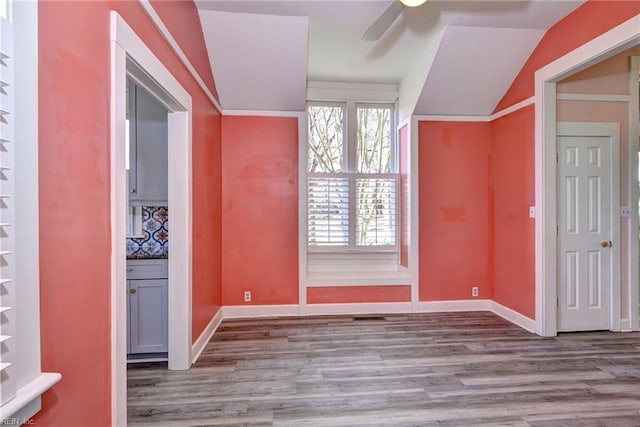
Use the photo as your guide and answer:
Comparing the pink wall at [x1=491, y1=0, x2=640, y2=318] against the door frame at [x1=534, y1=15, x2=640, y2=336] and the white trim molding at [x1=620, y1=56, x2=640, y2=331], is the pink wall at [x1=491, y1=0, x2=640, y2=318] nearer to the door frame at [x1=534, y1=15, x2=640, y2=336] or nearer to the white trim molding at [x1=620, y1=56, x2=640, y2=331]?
the door frame at [x1=534, y1=15, x2=640, y2=336]

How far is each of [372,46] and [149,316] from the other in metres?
3.47

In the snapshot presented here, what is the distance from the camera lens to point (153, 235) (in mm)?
2975

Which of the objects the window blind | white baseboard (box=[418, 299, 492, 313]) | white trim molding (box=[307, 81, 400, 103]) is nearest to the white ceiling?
white trim molding (box=[307, 81, 400, 103])

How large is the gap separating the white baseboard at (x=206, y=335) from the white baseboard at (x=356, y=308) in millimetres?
975

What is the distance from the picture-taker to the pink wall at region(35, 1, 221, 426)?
113 centimetres

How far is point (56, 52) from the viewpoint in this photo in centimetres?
117

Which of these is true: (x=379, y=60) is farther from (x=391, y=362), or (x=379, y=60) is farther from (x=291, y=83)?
(x=391, y=362)

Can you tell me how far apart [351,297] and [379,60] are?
2902 mm

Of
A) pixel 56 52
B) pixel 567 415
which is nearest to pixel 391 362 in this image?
pixel 567 415

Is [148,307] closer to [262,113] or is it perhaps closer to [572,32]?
[262,113]

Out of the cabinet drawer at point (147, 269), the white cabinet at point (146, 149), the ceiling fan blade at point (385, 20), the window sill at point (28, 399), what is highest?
the ceiling fan blade at point (385, 20)

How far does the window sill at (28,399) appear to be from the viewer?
0.93 metres

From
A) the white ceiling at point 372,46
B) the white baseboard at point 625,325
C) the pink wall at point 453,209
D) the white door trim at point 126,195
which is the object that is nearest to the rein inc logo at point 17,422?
the white door trim at point 126,195

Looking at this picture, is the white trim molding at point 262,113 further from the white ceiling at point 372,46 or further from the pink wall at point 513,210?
the pink wall at point 513,210
